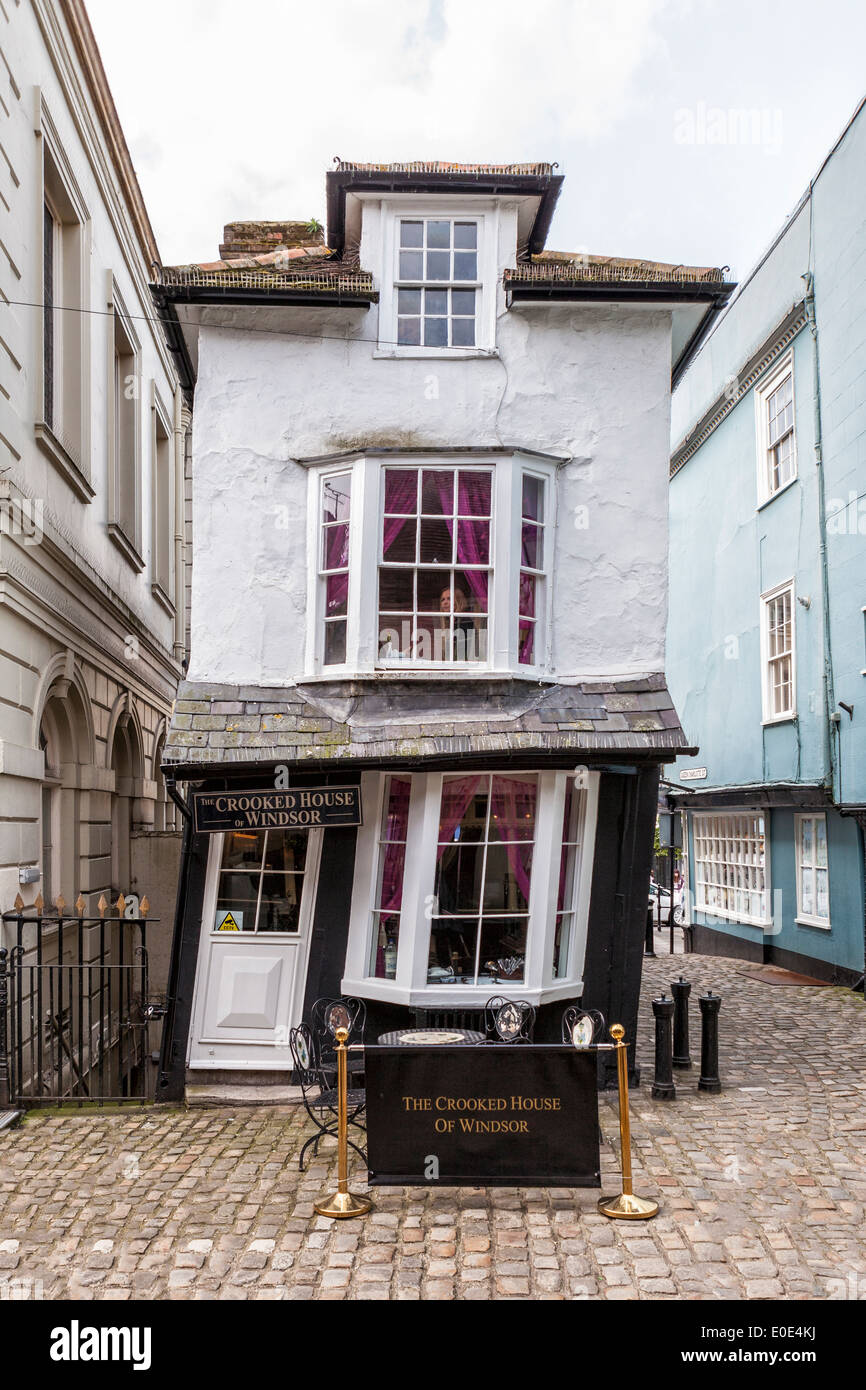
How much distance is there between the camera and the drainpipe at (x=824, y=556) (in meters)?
15.1

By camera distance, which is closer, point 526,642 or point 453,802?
point 453,802

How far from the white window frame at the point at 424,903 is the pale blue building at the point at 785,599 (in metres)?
6.99

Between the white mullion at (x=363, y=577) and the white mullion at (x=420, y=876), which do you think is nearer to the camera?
the white mullion at (x=420, y=876)

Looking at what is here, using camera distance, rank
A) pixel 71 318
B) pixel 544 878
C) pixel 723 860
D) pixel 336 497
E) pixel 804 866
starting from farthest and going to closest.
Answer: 1. pixel 723 860
2. pixel 804 866
3. pixel 71 318
4. pixel 336 497
5. pixel 544 878

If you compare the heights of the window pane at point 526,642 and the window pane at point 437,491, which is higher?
the window pane at point 437,491

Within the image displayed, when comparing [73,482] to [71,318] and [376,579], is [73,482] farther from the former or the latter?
[376,579]

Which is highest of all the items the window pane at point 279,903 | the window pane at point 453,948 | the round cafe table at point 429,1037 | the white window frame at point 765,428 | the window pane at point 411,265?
the white window frame at point 765,428

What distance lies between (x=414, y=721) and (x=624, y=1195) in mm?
4145

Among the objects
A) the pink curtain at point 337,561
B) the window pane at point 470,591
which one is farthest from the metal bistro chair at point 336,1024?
the window pane at point 470,591

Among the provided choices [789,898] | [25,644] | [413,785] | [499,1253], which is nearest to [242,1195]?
[499,1253]

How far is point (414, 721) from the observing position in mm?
8961

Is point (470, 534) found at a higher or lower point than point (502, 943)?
higher

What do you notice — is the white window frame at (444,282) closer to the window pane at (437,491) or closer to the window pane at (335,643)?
the window pane at (437,491)

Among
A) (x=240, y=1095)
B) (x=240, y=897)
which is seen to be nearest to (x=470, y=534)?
(x=240, y=897)
